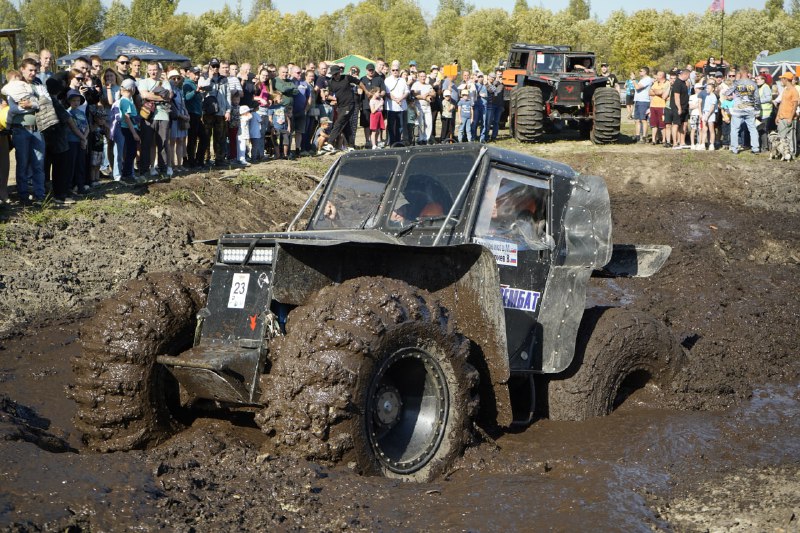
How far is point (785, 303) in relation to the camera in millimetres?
10875

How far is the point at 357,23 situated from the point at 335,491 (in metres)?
67.1

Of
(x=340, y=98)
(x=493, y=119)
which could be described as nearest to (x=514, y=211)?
(x=340, y=98)

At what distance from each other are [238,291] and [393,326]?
3.63 feet

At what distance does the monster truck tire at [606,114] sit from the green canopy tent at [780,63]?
18601 mm

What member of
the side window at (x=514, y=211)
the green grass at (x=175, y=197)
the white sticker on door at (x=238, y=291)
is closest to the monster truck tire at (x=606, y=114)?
the green grass at (x=175, y=197)

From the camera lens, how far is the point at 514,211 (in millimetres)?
7121

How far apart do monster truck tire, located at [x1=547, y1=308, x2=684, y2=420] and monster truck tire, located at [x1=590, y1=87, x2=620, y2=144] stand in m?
15.8

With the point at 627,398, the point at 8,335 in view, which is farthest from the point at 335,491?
the point at 8,335

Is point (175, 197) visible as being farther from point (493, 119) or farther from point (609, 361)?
point (493, 119)

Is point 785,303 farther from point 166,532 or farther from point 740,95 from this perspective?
point 740,95

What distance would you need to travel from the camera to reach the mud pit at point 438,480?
4.88 metres

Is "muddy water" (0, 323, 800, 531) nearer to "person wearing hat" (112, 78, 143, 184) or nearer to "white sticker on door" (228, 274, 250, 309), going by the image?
"white sticker on door" (228, 274, 250, 309)

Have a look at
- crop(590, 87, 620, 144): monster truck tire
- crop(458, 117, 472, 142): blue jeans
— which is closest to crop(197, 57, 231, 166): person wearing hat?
crop(458, 117, 472, 142): blue jeans

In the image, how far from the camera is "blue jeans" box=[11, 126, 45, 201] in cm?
1196
